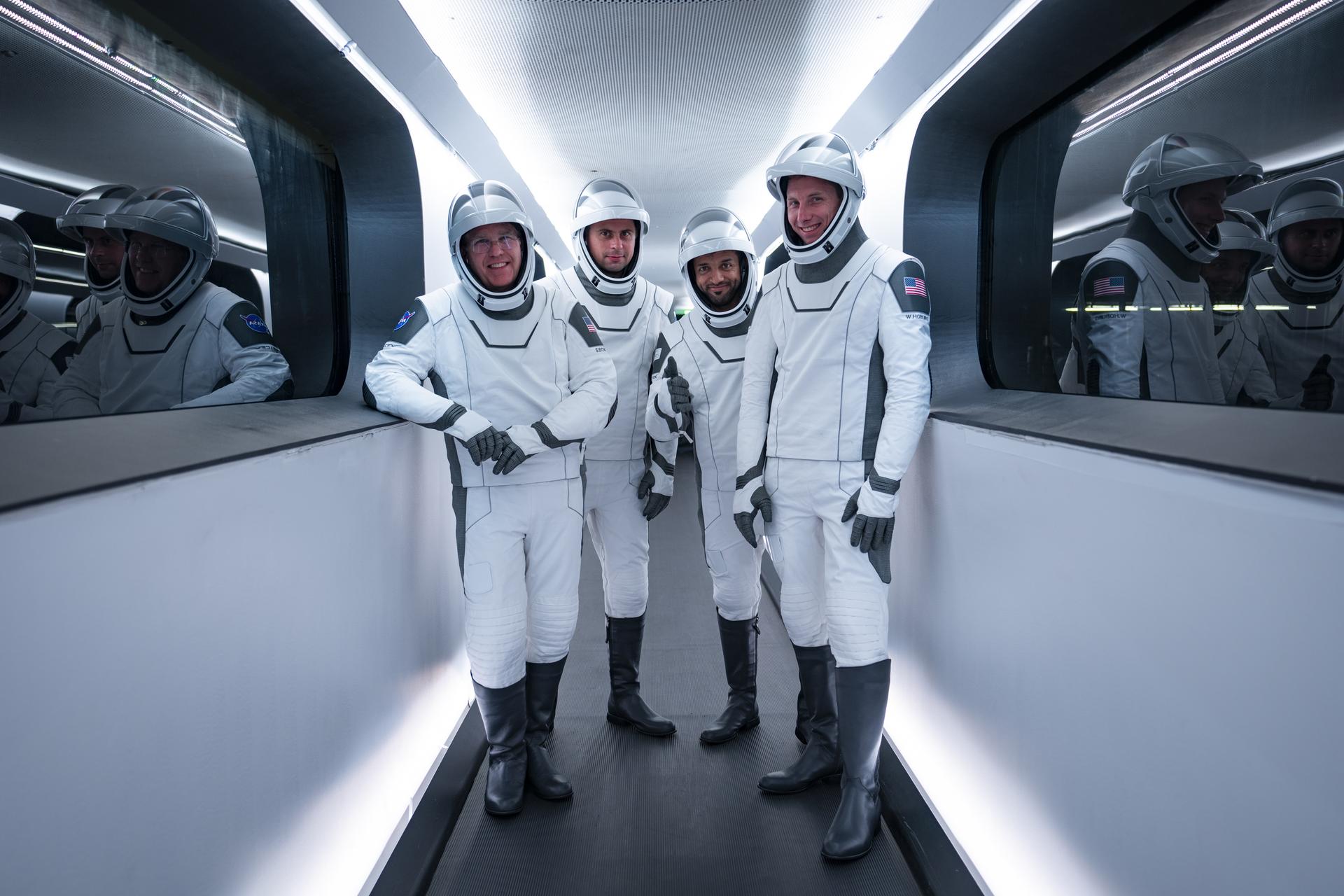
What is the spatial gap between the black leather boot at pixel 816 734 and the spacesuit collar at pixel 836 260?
3.84ft

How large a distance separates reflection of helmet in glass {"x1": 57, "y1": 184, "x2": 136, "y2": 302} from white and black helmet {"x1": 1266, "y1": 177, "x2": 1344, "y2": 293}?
2.56 meters

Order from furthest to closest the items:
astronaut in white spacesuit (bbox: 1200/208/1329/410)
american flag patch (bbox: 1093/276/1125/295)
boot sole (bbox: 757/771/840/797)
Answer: boot sole (bbox: 757/771/840/797), american flag patch (bbox: 1093/276/1125/295), astronaut in white spacesuit (bbox: 1200/208/1329/410)

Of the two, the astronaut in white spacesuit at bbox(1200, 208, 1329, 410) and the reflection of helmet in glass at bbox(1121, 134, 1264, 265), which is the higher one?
the reflection of helmet in glass at bbox(1121, 134, 1264, 265)

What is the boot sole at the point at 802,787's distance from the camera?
2.37 m

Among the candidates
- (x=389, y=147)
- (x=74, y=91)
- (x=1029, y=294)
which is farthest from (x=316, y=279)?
(x=1029, y=294)

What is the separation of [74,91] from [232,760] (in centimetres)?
176

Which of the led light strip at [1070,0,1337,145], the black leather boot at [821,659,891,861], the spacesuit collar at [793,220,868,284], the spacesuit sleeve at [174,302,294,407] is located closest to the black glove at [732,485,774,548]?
the black leather boot at [821,659,891,861]

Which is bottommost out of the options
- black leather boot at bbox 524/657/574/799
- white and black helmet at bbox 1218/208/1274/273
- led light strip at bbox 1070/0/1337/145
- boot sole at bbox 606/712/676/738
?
boot sole at bbox 606/712/676/738

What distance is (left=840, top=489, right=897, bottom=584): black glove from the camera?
2072 mm

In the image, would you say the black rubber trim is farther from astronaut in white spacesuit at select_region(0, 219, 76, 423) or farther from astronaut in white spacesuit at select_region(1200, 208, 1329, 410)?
astronaut in white spacesuit at select_region(1200, 208, 1329, 410)

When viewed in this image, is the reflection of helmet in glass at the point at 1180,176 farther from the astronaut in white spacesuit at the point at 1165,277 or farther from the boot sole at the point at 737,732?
the boot sole at the point at 737,732

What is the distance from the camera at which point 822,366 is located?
7.33 ft

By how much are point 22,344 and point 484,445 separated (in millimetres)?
1023

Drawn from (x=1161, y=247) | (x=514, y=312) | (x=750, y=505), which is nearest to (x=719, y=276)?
(x=514, y=312)
